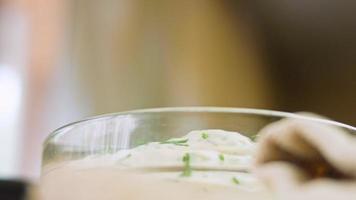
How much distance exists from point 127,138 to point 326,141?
105mm

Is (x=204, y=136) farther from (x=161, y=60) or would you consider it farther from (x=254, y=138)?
(x=161, y=60)

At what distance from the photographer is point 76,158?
30 centimetres

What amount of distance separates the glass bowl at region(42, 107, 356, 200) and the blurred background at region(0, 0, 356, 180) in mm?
854

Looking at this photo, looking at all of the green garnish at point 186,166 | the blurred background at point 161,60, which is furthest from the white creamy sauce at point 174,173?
the blurred background at point 161,60

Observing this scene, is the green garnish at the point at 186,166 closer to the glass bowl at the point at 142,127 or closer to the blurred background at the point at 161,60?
the glass bowl at the point at 142,127

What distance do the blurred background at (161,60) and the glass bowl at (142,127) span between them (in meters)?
0.85

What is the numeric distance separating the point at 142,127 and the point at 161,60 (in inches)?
36.8

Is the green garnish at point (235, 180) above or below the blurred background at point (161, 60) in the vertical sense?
below

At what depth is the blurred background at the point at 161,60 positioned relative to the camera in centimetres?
124

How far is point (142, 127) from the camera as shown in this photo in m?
0.32

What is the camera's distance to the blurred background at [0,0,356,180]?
1.24 metres

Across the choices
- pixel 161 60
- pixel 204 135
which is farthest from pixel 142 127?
pixel 161 60

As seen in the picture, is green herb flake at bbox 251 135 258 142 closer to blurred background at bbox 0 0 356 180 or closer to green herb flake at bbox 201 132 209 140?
green herb flake at bbox 201 132 209 140

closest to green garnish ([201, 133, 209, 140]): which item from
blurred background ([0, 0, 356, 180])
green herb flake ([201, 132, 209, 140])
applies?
green herb flake ([201, 132, 209, 140])
